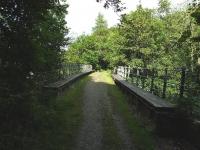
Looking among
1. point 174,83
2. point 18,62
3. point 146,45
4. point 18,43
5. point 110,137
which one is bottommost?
point 110,137

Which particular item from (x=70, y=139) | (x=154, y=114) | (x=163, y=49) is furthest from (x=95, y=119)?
(x=163, y=49)

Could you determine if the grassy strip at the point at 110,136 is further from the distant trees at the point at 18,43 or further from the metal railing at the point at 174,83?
the distant trees at the point at 18,43

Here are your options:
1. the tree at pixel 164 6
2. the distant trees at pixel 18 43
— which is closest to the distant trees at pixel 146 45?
the tree at pixel 164 6

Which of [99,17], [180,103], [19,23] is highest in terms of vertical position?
[99,17]

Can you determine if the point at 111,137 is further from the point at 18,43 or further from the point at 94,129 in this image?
the point at 18,43

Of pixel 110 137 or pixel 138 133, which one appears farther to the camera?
pixel 138 133

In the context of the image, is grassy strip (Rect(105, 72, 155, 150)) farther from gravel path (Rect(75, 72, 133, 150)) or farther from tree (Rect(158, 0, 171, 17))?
tree (Rect(158, 0, 171, 17))

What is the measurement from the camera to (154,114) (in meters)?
10.5

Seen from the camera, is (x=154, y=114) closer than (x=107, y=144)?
No

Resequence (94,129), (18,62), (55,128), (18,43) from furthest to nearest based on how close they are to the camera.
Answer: (94,129) < (55,128) < (18,62) < (18,43)

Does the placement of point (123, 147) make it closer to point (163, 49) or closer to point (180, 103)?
point (180, 103)

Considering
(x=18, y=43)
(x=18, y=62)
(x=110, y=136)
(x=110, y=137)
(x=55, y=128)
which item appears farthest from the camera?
(x=55, y=128)

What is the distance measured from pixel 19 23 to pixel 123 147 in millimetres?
3750

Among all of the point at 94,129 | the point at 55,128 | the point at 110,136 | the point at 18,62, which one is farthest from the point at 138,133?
the point at 18,62
